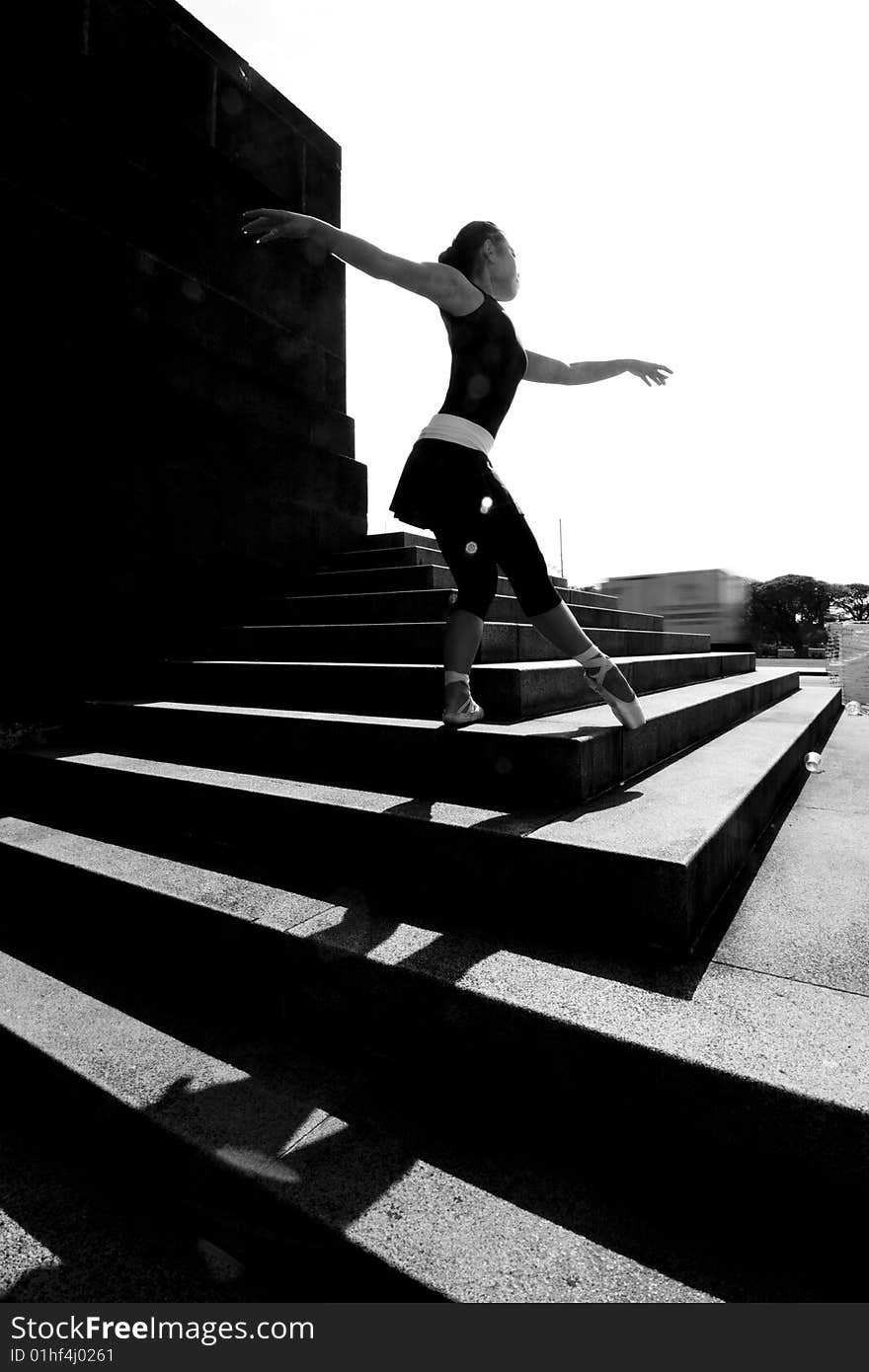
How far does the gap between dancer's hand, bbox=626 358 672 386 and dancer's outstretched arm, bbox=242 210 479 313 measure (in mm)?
1037

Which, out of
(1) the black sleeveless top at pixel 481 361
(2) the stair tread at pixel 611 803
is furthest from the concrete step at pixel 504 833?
(1) the black sleeveless top at pixel 481 361

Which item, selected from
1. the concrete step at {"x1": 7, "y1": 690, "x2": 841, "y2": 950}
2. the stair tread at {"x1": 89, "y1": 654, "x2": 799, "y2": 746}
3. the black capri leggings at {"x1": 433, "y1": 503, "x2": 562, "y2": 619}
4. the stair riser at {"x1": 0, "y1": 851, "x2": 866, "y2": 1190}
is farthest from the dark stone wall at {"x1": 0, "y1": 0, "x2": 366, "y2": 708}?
the black capri leggings at {"x1": 433, "y1": 503, "x2": 562, "y2": 619}

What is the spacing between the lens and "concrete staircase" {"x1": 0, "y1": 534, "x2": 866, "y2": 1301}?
1497 millimetres

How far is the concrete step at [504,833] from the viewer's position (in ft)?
6.90

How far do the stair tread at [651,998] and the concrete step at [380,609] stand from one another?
259 cm

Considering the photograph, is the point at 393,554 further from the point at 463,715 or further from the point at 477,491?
the point at 463,715

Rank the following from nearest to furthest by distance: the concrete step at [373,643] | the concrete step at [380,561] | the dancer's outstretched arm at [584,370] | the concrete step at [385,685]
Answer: the concrete step at [385,685] < the dancer's outstretched arm at [584,370] < the concrete step at [373,643] < the concrete step at [380,561]

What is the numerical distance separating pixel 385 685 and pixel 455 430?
142 centimetres

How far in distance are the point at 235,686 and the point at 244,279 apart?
14.5ft

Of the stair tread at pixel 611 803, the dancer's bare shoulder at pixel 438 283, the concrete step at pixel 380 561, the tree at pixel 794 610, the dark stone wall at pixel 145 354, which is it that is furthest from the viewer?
the tree at pixel 794 610

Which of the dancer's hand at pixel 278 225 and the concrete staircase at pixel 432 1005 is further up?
the dancer's hand at pixel 278 225

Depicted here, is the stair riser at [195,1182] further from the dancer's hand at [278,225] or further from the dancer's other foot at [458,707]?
the dancer's hand at [278,225]

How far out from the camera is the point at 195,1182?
5.76 ft
